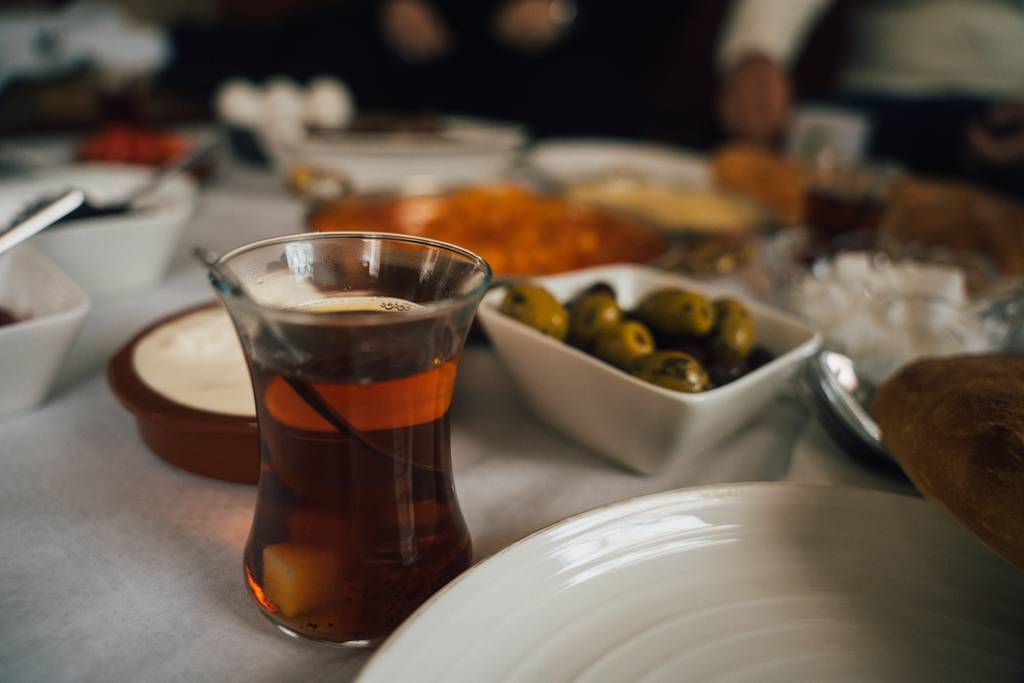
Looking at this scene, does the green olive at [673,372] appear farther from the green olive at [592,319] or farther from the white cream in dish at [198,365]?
the white cream in dish at [198,365]

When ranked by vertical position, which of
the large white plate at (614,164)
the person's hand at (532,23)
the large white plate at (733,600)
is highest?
the person's hand at (532,23)

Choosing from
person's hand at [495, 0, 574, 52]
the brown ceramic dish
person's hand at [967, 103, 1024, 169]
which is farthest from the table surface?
person's hand at [495, 0, 574, 52]

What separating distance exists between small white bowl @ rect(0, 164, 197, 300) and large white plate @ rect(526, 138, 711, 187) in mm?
627

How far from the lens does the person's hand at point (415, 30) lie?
1.96 m

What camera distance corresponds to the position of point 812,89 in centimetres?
251

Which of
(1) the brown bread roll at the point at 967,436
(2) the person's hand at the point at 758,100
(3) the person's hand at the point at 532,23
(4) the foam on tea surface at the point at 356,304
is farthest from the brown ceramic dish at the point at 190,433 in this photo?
(3) the person's hand at the point at 532,23

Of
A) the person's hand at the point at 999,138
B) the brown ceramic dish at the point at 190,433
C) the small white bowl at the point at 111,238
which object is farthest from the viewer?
the person's hand at the point at 999,138

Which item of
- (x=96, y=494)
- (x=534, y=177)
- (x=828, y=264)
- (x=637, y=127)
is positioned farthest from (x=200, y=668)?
(x=637, y=127)

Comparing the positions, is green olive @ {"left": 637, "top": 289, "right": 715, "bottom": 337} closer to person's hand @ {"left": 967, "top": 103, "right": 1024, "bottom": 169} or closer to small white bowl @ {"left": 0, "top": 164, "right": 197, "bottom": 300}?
small white bowl @ {"left": 0, "top": 164, "right": 197, "bottom": 300}

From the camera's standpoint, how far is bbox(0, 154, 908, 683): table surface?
1.15ft

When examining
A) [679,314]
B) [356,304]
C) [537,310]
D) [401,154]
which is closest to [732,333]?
[679,314]

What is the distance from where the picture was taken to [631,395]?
0.47 meters

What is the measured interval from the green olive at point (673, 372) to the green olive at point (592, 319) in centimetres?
5

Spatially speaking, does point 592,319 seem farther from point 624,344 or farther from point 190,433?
point 190,433
